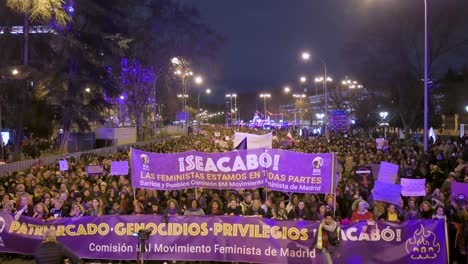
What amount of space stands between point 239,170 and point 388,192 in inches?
130

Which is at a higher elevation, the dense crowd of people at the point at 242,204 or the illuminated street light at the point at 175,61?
the illuminated street light at the point at 175,61

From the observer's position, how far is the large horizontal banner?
9164 mm

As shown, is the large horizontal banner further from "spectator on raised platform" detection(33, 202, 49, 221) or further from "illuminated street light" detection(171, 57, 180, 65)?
"illuminated street light" detection(171, 57, 180, 65)

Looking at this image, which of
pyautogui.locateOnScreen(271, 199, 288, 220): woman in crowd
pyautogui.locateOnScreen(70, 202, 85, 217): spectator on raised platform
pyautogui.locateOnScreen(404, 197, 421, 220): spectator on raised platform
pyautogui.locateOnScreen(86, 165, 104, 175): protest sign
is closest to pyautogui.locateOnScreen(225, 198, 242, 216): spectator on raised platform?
pyautogui.locateOnScreen(271, 199, 288, 220): woman in crowd

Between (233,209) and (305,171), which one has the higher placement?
(305,171)

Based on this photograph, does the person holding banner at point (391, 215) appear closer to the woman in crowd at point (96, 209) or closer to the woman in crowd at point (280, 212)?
the woman in crowd at point (280, 212)

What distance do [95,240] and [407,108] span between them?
3351cm

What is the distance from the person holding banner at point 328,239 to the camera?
27.8ft

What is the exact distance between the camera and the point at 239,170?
1101 cm

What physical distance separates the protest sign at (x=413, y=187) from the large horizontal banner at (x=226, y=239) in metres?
1.55

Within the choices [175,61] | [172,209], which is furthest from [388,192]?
[175,61]

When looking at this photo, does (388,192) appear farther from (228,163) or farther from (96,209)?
(96,209)

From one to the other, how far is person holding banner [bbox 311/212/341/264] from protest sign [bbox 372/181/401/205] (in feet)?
7.89

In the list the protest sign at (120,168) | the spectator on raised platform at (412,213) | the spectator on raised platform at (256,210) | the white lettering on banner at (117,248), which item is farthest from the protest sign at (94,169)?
the spectator on raised platform at (412,213)
